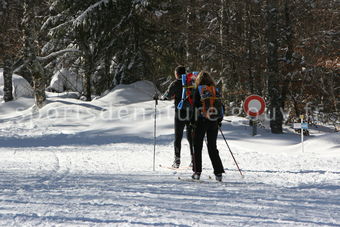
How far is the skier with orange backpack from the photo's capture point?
6.47m

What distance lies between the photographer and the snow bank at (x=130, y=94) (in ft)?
71.0

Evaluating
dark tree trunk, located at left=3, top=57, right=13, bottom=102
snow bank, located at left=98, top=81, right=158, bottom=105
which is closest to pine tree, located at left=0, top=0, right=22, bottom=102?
dark tree trunk, located at left=3, top=57, right=13, bottom=102

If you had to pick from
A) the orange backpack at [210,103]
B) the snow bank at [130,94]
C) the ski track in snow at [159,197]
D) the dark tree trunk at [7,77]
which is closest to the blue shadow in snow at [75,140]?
the ski track in snow at [159,197]

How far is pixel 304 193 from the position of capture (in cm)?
549

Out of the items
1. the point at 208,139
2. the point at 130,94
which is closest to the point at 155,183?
the point at 208,139

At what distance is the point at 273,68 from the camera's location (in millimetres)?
13750

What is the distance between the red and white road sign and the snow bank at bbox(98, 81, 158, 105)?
409 inches

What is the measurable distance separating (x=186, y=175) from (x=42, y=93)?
14.8 m

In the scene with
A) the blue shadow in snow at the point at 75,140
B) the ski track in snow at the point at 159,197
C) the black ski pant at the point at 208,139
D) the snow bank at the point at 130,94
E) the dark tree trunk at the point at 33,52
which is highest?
the dark tree trunk at the point at 33,52

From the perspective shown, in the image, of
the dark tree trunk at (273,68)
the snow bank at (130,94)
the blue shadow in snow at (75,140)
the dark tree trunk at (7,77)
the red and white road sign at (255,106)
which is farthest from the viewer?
the dark tree trunk at (7,77)

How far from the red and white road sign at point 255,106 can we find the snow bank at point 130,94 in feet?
34.1

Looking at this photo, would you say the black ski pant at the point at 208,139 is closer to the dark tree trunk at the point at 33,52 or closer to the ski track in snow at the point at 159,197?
the ski track in snow at the point at 159,197

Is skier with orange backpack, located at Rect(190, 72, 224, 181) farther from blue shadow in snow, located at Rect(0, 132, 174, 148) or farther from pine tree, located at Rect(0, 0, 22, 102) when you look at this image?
pine tree, located at Rect(0, 0, 22, 102)

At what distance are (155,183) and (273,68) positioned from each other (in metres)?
8.52
